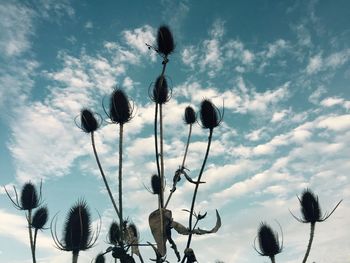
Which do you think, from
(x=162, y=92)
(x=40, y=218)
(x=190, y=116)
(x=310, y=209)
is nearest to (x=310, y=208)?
(x=310, y=209)

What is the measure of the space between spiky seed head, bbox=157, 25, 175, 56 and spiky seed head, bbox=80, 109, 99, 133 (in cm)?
237

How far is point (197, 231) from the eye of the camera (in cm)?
796

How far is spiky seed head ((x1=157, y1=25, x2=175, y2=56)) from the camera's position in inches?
351

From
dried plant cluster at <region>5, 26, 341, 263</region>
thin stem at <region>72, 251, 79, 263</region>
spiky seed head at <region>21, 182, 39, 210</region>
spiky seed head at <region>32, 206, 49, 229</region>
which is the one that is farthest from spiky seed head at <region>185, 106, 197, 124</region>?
spiky seed head at <region>32, 206, 49, 229</region>

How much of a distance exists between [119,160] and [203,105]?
2.80 m

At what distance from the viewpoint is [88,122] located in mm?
9352

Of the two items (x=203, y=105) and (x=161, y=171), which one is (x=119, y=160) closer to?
(x=161, y=171)

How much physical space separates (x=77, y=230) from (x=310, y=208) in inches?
281

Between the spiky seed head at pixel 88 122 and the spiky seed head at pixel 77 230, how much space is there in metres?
1.95

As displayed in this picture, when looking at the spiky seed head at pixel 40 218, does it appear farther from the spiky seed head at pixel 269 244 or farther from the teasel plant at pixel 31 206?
Answer: the spiky seed head at pixel 269 244

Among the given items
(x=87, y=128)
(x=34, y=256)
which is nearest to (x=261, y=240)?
(x=87, y=128)

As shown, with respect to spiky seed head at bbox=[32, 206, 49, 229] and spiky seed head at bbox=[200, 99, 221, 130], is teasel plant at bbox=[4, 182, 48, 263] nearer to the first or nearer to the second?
spiky seed head at bbox=[32, 206, 49, 229]

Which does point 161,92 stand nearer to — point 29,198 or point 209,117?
point 209,117

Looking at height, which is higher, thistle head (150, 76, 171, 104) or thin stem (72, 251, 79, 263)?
thistle head (150, 76, 171, 104)
